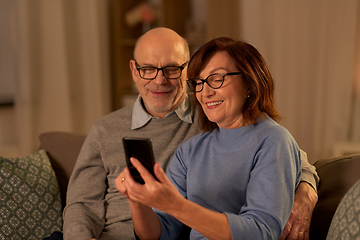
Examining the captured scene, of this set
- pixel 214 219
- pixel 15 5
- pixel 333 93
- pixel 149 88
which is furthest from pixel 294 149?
pixel 15 5

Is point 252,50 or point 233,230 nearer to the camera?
point 233,230

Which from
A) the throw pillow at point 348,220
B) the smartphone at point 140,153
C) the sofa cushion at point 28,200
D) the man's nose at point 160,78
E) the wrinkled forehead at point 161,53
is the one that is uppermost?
the wrinkled forehead at point 161,53

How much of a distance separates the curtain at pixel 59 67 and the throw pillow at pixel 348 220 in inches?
Answer: 105

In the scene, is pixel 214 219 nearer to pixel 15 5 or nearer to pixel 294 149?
pixel 294 149

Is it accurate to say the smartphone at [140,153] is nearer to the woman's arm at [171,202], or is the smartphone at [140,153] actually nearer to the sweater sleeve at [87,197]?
the woman's arm at [171,202]

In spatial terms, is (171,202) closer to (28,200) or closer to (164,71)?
(164,71)

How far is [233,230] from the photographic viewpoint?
934 millimetres

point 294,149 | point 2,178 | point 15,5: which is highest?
point 15,5

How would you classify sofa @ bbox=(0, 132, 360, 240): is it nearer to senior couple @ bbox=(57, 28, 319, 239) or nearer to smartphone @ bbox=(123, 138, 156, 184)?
senior couple @ bbox=(57, 28, 319, 239)

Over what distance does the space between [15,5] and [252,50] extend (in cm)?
Answer: 252

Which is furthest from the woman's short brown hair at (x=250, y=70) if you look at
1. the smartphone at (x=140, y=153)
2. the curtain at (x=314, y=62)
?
the curtain at (x=314, y=62)

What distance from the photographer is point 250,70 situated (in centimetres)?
111

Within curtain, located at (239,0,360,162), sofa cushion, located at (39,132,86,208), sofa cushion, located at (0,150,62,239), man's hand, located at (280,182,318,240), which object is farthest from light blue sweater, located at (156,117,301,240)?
curtain, located at (239,0,360,162)

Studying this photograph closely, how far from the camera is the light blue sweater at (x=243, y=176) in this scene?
96 cm
